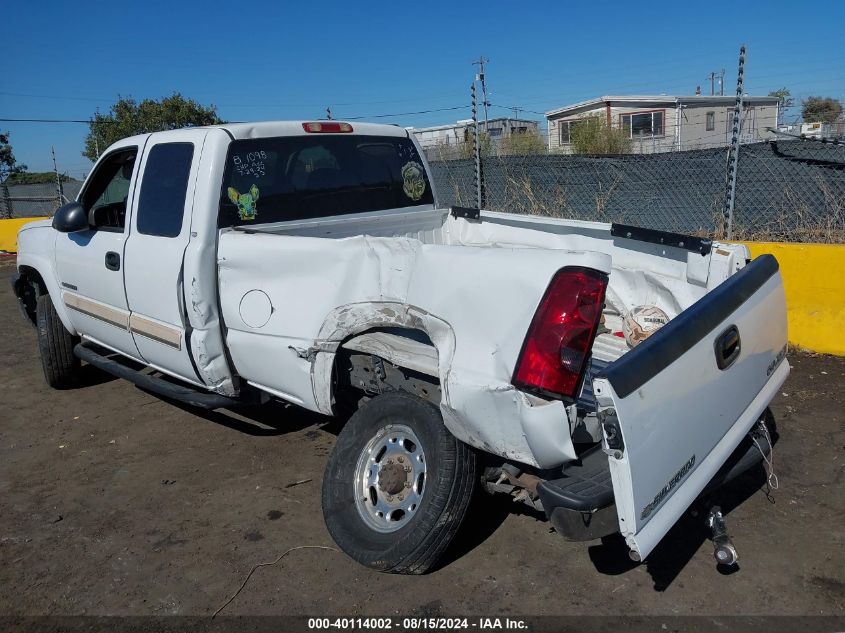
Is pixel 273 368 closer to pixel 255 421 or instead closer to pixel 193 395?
pixel 193 395

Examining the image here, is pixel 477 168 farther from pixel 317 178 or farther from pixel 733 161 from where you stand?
pixel 317 178

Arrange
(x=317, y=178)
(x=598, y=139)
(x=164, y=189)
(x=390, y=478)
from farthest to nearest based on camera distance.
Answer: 1. (x=598, y=139)
2. (x=317, y=178)
3. (x=164, y=189)
4. (x=390, y=478)

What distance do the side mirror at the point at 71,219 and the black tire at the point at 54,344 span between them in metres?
1.22

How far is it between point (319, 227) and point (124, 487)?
6.46 feet

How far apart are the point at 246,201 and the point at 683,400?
274 centimetres

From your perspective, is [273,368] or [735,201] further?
[735,201]

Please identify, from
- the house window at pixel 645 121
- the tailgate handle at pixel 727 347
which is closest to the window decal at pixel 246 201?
the tailgate handle at pixel 727 347

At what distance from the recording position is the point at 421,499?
10.3 feet

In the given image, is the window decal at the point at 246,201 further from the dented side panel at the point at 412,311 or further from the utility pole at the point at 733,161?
the utility pole at the point at 733,161

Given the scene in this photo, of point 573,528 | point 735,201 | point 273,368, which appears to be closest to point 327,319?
point 273,368

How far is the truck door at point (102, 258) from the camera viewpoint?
480 centimetres

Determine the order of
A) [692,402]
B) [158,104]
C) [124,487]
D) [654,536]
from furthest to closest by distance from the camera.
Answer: [158,104] → [124,487] → [692,402] → [654,536]

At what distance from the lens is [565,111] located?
36.4m

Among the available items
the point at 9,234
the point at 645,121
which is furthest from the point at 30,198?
the point at 645,121
